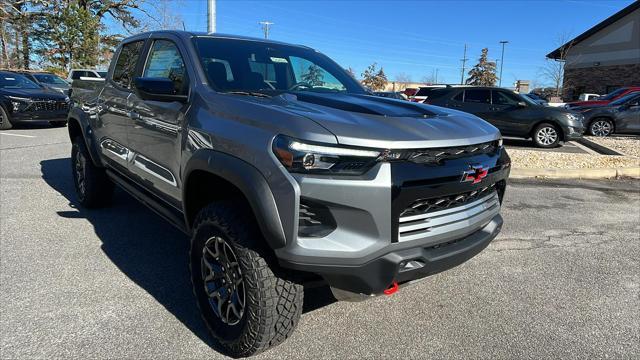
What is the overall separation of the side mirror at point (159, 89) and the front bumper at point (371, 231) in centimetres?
132

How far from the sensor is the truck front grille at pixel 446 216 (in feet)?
7.37

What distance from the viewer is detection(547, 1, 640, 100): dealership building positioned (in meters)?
33.2

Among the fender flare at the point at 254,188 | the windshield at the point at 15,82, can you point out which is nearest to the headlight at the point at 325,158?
the fender flare at the point at 254,188

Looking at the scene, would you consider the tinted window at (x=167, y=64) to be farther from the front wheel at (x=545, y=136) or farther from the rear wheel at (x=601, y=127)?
the rear wheel at (x=601, y=127)

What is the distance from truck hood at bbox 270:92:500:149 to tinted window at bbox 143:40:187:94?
0.78m

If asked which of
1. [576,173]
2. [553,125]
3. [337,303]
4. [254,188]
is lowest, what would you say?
[337,303]

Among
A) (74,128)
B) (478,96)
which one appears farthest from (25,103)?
(478,96)

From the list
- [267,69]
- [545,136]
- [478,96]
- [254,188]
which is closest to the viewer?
[254,188]

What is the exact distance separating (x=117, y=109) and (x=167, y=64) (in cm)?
96

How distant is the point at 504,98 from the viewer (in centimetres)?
1252

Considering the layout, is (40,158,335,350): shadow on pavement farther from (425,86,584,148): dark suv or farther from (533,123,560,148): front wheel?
(533,123,560,148): front wheel

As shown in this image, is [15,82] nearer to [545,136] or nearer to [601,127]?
[545,136]

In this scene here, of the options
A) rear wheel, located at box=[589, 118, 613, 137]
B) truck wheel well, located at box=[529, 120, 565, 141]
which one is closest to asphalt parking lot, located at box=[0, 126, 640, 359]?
truck wheel well, located at box=[529, 120, 565, 141]

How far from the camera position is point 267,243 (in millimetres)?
2305
